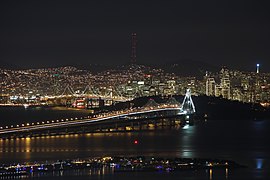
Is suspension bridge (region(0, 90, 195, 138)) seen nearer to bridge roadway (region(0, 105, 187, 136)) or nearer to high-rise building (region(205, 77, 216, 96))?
bridge roadway (region(0, 105, 187, 136))

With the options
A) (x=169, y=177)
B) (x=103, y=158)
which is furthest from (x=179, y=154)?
(x=169, y=177)

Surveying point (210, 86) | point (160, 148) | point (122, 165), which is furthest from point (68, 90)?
point (122, 165)

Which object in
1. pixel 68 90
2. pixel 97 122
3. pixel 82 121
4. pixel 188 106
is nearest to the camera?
pixel 82 121

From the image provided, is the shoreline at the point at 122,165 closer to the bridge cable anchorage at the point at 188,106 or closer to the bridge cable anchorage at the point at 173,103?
the bridge cable anchorage at the point at 188,106

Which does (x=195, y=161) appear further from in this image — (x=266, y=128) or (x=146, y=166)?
(x=266, y=128)

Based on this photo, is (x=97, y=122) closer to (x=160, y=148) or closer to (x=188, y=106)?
(x=160, y=148)

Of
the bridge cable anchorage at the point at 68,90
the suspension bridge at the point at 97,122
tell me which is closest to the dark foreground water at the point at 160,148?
the suspension bridge at the point at 97,122

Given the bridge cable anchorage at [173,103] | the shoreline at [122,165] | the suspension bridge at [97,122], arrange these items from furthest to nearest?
the bridge cable anchorage at [173,103] < the suspension bridge at [97,122] < the shoreline at [122,165]

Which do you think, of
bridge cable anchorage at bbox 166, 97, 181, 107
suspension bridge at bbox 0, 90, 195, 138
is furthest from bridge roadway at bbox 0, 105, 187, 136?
bridge cable anchorage at bbox 166, 97, 181, 107
